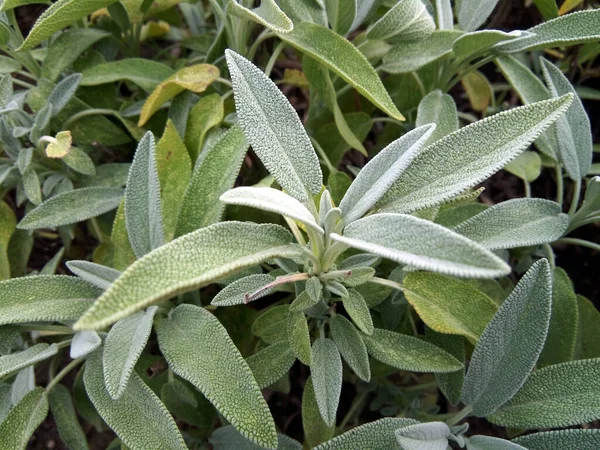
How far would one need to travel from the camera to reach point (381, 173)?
1.95ft

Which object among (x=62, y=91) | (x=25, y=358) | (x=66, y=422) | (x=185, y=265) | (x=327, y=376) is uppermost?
(x=185, y=265)

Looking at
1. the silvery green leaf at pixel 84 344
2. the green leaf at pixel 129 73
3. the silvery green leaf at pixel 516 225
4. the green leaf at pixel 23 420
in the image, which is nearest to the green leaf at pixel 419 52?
the silvery green leaf at pixel 516 225

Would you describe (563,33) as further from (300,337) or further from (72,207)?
(72,207)

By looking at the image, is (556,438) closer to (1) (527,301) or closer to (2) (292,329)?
(1) (527,301)

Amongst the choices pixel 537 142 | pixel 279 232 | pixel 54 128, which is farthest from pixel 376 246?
pixel 54 128

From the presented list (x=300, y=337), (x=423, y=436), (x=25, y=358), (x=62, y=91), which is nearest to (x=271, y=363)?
(x=300, y=337)

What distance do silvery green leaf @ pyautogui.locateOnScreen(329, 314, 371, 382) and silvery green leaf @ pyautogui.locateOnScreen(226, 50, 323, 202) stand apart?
19 centimetres

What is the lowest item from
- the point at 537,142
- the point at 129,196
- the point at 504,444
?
the point at 504,444

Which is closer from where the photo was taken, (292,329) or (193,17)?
(292,329)

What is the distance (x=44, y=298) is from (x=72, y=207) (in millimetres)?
213

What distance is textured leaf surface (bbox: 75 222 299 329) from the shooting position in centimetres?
39

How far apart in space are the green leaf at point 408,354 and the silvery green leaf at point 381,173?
0.22 m

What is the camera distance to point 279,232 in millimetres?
588

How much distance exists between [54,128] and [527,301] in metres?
0.82
